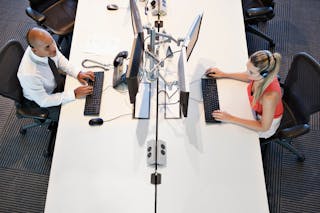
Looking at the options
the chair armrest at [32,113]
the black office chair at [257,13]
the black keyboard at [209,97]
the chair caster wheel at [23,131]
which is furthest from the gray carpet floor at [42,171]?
the black keyboard at [209,97]

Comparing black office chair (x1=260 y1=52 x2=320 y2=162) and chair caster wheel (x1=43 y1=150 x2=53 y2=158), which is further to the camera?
chair caster wheel (x1=43 y1=150 x2=53 y2=158)

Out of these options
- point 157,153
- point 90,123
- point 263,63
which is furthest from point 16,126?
point 263,63

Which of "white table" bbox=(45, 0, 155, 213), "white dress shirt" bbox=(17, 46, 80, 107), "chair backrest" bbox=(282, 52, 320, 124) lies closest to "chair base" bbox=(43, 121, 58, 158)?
"white dress shirt" bbox=(17, 46, 80, 107)

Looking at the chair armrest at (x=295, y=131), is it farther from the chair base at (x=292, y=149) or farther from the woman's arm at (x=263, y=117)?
the chair base at (x=292, y=149)

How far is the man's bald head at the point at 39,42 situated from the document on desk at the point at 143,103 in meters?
0.68

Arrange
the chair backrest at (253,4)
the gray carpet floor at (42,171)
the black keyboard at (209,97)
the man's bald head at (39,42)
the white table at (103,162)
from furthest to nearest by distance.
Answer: the chair backrest at (253,4)
the gray carpet floor at (42,171)
the black keyboard at (209,97)
the man's bald head at (39,42)
the white table at (103,162)

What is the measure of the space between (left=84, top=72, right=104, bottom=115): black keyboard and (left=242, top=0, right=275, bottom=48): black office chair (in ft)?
5.01

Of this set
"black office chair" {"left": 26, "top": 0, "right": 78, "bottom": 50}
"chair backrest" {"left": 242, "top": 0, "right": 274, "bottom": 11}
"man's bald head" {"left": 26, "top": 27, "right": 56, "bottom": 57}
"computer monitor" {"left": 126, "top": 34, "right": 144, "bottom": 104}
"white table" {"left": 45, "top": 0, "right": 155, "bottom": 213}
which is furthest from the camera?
"chair backrest" {"left": 242, "top": 0, "right": 274, "bottom": 11}

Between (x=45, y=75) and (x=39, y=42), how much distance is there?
28 cm

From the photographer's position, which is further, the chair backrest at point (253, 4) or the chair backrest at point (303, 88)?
the chair backrest at point (253, 4)

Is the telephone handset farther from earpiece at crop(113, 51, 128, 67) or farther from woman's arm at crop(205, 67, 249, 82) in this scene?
woman's arm at crop(205, 67, 249, 82)

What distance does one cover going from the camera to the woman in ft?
5.78

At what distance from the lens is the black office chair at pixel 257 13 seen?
8.88ft

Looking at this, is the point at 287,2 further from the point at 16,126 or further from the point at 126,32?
the point at 16,126
